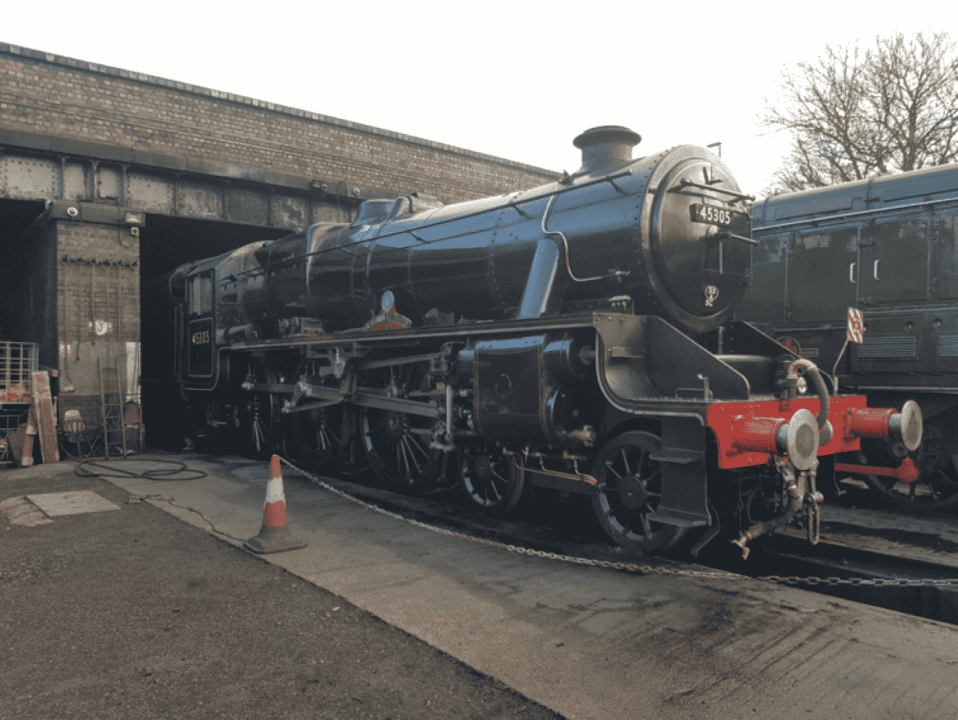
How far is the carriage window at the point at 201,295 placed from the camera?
33.4 feet

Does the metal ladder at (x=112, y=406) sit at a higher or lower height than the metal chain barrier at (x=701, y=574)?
higher

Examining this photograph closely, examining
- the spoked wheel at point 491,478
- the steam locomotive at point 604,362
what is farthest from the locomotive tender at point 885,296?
the spoked wheel at point 491,478

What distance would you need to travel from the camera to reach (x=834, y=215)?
23.3 feet

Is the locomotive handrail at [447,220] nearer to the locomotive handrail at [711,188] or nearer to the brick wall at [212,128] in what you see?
the locomotive handrail at [711,188]

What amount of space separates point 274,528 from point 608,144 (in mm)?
3901

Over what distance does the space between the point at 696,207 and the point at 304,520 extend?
3898mm

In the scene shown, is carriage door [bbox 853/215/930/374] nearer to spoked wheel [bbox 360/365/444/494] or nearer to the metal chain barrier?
the metal chain barrier

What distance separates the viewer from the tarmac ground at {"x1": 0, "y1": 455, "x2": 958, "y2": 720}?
2635mm

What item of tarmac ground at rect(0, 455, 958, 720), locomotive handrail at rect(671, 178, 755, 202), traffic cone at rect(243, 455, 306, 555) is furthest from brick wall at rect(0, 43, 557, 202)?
locomotive handrail at rect(671, 178, 755, 202)

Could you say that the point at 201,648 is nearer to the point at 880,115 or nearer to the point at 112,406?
the point at 112,406

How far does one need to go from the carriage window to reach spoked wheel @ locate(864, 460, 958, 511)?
874 centimetres

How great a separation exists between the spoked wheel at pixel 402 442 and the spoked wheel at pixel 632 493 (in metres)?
1.99

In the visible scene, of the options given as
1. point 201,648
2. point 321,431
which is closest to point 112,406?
point 321,431

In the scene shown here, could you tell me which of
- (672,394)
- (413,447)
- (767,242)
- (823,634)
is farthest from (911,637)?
(767,242)
